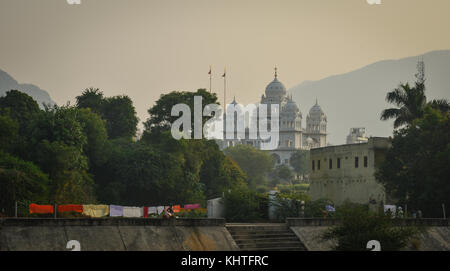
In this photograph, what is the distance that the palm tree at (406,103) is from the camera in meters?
58.4

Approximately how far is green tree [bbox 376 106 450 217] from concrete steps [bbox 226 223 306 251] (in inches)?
593

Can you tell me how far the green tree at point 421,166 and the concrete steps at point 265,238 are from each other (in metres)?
15.1

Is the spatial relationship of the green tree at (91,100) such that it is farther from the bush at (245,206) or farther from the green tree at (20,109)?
the bush at (245,206)

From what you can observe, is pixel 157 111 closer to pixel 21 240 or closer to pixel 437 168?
pixel 437 168

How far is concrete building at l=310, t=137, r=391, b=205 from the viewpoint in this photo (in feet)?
189

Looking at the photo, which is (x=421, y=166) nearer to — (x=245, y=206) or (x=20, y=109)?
(x=245, y=206)

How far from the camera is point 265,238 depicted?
3331cm

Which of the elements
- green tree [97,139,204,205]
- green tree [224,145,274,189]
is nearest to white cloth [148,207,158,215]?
green tree [97,139,204,205]

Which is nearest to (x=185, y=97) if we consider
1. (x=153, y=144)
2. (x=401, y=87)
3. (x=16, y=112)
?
(x=153, y=144)

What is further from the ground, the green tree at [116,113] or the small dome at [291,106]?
the small dome at [291,106]

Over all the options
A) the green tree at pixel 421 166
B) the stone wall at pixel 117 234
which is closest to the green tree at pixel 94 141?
the green tree at pixel 421 166

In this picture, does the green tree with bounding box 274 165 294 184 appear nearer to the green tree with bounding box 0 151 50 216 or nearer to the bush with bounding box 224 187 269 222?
the green tree with bounding box 0 151 50 216

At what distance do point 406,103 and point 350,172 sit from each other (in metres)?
6.51

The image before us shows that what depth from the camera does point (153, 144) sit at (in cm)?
7294
